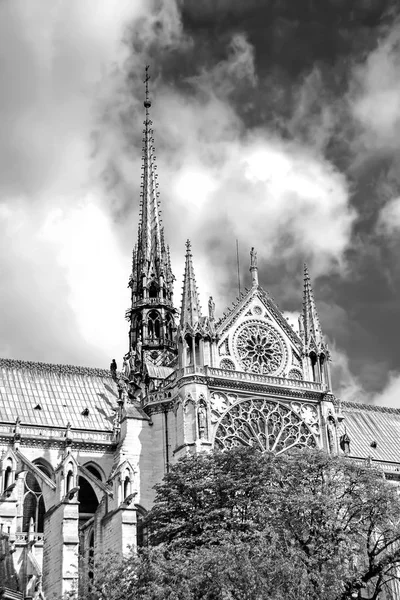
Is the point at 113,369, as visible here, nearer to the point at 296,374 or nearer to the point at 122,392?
the point at 122,392

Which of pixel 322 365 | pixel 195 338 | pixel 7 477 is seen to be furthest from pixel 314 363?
pixel 7 477

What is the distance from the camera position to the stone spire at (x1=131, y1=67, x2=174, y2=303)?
67250 mm

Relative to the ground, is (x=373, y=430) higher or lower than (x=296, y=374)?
higher

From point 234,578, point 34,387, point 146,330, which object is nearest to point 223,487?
point 234,578

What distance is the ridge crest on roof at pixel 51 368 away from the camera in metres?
59.8

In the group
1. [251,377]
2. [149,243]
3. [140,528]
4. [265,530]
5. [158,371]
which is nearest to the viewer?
[265,530]

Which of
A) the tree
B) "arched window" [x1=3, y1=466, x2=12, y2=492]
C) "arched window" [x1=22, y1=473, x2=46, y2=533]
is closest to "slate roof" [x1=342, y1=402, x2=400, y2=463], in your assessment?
"arched window" [x1=22, y1=473, x2=46, y2=533]

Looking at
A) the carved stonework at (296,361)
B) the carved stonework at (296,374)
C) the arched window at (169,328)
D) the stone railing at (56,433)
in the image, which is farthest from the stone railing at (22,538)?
the arched window at (169,328)

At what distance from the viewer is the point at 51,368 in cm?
6094

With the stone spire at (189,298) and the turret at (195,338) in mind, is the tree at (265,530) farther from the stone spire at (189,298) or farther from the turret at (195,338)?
the stone spire at (189,298)

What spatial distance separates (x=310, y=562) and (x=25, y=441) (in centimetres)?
2316

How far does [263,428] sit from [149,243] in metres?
22.2

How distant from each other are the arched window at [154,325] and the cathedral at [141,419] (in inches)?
149

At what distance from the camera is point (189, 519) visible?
40.3 meters
